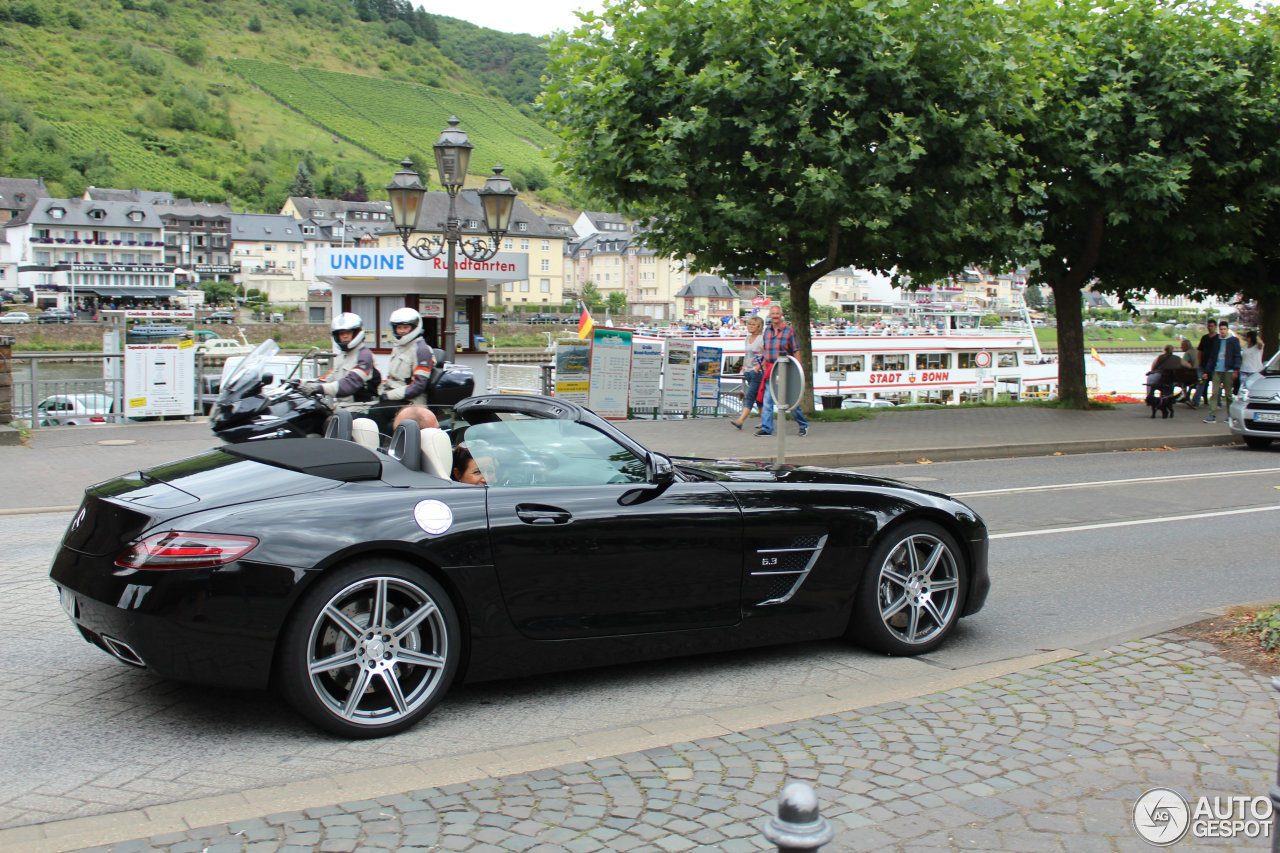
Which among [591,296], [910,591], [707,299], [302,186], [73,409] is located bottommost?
[910,591]

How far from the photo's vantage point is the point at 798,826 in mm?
1935

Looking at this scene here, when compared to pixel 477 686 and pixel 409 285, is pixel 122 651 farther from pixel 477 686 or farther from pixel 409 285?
pixel 409 285

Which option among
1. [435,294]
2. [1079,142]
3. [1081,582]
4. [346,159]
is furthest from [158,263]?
[1081,582]

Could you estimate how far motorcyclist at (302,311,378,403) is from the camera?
8320 millimetres

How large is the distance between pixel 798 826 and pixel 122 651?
9.98ft

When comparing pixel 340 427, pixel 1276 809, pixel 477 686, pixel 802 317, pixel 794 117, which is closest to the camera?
pixel 1276 809

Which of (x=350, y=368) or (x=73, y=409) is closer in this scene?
(x=350, y=368)

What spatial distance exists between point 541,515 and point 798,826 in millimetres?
2658

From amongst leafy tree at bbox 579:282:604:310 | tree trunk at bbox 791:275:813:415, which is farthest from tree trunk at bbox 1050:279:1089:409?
leafy tree at bbox 579:282:604:310

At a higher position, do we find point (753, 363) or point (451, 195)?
point (451, 195)

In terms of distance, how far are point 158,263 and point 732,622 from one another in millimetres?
130882

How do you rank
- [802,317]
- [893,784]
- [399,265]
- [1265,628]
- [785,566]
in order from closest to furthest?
[893,784], [785,566], [1265,628], [802,317], [399,265]

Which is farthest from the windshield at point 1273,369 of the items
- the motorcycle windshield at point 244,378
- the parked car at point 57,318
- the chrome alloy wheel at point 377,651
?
the parked car at point 57,318

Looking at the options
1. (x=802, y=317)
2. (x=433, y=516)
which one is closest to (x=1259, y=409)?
(x=802, y=317)
